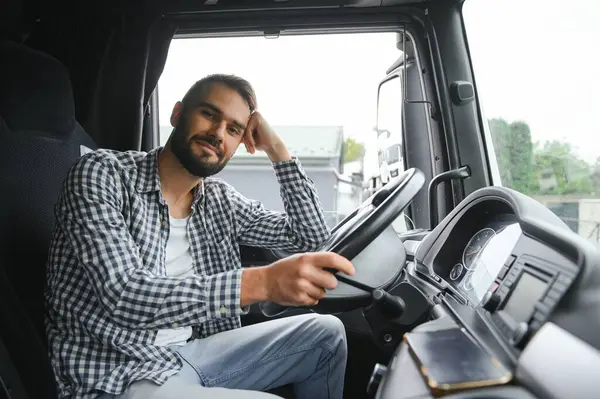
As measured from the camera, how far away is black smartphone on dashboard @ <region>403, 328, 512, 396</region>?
2.20 feet

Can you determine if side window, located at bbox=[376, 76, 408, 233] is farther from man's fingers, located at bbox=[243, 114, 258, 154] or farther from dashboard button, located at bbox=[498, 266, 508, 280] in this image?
dashboard button, located at bbox=[498, 266, 508, 280]

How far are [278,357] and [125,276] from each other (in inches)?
20.3

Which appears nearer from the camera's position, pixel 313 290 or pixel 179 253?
pixel 313 290

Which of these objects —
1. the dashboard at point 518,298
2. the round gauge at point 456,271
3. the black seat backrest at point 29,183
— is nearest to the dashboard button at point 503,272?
the dashboard at point 518,298

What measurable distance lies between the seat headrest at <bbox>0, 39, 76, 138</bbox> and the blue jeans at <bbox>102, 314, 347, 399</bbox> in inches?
25.8

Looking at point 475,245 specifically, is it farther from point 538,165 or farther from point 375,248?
point 538,165

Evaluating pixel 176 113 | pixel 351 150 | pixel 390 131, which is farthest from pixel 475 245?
pixel 351 150

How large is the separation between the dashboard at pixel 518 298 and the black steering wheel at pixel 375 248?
11 centimetres

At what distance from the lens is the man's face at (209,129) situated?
4.52 feet

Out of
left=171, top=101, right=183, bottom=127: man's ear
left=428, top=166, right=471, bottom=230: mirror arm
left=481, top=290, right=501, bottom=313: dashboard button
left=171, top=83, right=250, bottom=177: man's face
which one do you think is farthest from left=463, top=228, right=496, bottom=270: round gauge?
left=171, top=101, right=183, bottom=127: man's ear

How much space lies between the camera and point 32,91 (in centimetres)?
124

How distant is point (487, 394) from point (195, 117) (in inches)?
41.5

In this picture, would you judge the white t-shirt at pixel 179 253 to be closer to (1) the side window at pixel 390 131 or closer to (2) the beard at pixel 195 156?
(2) the beard at pixel 195 156

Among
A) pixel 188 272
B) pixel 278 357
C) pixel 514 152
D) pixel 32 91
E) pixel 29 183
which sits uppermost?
pixel 32 91
